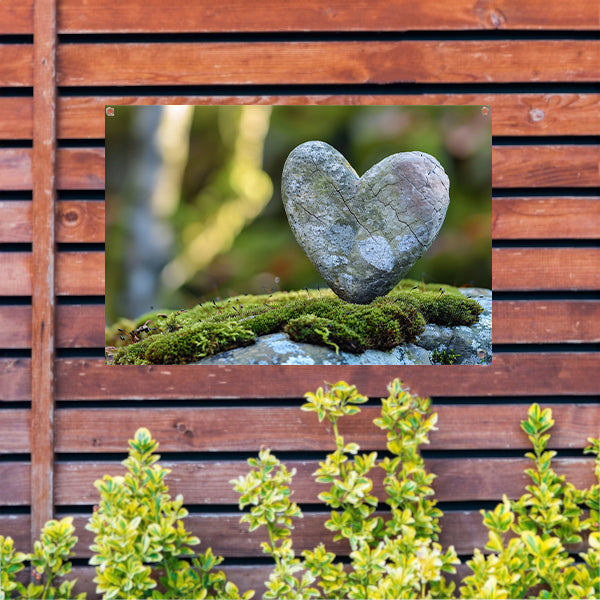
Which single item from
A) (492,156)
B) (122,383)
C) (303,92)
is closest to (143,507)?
(122,383)

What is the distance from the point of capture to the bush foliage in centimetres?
216

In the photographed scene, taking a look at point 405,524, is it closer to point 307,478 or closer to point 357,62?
point 307,478

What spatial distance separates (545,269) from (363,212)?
85 centimetres

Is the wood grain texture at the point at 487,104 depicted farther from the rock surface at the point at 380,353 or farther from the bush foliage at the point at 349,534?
the bush foliage at the point at 349,534

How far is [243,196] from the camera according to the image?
249 centimetres

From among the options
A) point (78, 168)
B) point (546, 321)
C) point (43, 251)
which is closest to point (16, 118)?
point (78, 168)

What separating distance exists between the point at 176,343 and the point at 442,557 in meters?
1.42

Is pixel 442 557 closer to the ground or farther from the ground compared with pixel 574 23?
closer to the ground

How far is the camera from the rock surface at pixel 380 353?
96.3 inches

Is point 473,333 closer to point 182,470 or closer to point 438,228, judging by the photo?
point 438,228

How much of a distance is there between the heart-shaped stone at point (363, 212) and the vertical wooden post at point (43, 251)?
1040 millimetres

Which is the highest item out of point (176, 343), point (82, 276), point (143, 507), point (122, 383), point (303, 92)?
point (303, 92)

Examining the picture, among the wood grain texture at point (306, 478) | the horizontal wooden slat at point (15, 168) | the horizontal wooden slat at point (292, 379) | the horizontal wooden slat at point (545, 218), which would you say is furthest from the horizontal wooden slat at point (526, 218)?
the wood grain texture at point (306, 478)

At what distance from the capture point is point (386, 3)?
8.06 ft
